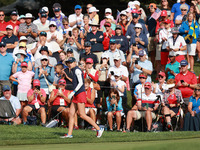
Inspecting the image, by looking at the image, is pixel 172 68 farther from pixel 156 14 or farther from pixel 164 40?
pixel 156 14

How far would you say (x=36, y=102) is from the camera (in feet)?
50.4

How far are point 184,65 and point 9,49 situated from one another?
5.88 meters

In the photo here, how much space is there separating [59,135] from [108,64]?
4.08 m

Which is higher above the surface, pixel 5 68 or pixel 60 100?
pixel 5 68

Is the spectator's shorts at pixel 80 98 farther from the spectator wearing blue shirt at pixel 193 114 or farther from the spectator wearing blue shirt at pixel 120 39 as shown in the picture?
the spectator wearing blue shirt at pixel 120 39

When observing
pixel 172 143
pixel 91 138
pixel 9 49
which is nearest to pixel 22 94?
pixel 9 49

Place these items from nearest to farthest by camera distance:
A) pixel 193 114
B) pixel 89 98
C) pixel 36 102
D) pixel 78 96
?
1. pixel 78 96
2. pixel 193 114
3. pixel 89 98
4. pixel 36 102

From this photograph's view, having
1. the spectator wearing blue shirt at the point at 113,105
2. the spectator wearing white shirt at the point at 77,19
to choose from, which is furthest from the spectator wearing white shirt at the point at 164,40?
the spectator wearing blue shirt at the point at 113,105

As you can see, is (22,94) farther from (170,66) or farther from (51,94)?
(170,66)

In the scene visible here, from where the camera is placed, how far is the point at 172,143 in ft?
36.3

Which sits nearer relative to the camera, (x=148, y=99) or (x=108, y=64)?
(x=148, y=99)

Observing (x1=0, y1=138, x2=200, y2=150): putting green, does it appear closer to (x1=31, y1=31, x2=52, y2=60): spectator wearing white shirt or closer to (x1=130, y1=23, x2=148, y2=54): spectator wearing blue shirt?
(x1=31, y1=31, x2=52, y2=60): spectator wearing white shirt

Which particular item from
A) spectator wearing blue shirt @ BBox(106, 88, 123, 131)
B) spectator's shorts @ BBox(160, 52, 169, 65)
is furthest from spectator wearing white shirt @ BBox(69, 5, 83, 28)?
spectator wearing blue shirt @ BBox(106, 88, 123, 131)

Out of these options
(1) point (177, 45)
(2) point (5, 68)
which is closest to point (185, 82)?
(1) point (177, 45)
